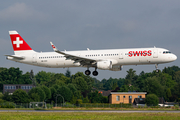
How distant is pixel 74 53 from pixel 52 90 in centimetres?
7566

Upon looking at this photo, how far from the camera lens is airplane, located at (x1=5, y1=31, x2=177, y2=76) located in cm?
Result: 5416

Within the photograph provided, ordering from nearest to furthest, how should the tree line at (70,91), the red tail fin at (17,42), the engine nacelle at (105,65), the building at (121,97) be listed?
the engine nacelle at (105,65)
the red tail fin at (17,42)
the building at (121,97)
the tree line at (70,91)

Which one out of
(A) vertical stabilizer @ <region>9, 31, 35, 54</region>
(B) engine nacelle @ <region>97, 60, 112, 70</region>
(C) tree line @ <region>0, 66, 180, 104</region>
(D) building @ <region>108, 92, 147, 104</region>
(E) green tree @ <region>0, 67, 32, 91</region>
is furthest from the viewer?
(E) green tree @ <region>0, 67, 32, 91</region>

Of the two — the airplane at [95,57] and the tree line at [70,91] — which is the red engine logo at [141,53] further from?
the tree line at [70,91]

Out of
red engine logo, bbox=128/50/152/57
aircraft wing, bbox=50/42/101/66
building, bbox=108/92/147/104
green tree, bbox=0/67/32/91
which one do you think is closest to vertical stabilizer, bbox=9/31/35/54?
aircraft wing, bbox=50/42/101/66

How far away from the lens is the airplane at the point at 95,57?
178ft

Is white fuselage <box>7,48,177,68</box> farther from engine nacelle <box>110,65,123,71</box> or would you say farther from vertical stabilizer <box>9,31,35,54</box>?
vertical stabilizer <box>9,31,35,54</box>

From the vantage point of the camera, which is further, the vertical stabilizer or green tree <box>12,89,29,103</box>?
green tree <box>12,89,29,103</box>

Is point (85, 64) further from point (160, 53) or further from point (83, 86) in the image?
point (83, 86)

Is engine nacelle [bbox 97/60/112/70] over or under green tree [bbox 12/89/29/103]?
over

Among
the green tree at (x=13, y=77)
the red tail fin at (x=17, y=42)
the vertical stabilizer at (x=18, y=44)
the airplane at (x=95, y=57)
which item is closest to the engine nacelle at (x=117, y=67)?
the airplane at (x=95, y=57)

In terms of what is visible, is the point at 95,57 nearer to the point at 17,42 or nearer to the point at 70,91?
the point at 17,42

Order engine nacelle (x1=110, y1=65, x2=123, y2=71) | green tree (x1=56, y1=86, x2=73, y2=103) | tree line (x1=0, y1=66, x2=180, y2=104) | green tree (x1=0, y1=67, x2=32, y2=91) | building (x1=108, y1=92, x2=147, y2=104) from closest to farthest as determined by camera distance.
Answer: engine nacelle (x1=110, y1=65, x2=123, y2=71), building (x1=108, y1=92, x2=147, y2=104), tree line (x1=0, y1=66, x2=180, y2=104), green tree (x1=56, y1=86, x2=73, y2=103), green tree (x1=0, y1=67, x2=32, y2=91)

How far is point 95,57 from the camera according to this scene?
56.8 meters
